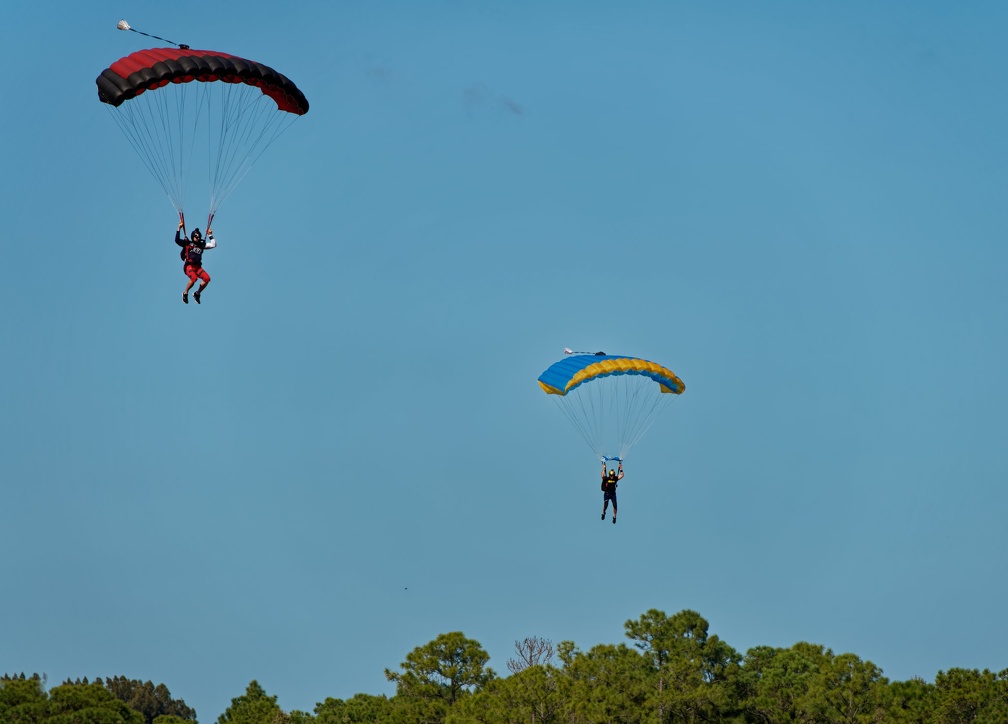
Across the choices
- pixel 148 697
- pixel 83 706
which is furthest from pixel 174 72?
pixel 148 697

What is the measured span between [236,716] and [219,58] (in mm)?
55208

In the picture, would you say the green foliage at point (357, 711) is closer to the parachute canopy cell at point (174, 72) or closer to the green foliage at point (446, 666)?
the green foliage at point (446, 666)

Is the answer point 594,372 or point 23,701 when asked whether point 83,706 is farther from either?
point 594,372

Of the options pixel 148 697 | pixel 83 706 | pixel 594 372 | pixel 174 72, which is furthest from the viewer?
pixel 148 697

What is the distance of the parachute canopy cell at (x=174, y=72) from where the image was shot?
165ft

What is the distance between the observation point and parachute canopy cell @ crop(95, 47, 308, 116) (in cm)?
5031

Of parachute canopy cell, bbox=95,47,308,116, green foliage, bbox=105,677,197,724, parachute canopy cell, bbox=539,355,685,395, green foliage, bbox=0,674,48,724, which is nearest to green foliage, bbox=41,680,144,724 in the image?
green foliage, bbox=0,674,48,724

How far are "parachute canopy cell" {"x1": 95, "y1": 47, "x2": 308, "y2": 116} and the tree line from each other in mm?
32378

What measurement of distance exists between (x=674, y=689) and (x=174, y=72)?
39.1 meters

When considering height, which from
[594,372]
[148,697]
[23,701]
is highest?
[148,697]

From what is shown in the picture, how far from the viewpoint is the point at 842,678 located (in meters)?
77.0

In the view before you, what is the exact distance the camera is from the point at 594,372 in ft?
199

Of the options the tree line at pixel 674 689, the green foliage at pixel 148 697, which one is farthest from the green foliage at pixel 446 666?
the green foliage at pixel 148 697

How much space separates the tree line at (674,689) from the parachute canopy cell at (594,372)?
59.5 ft
